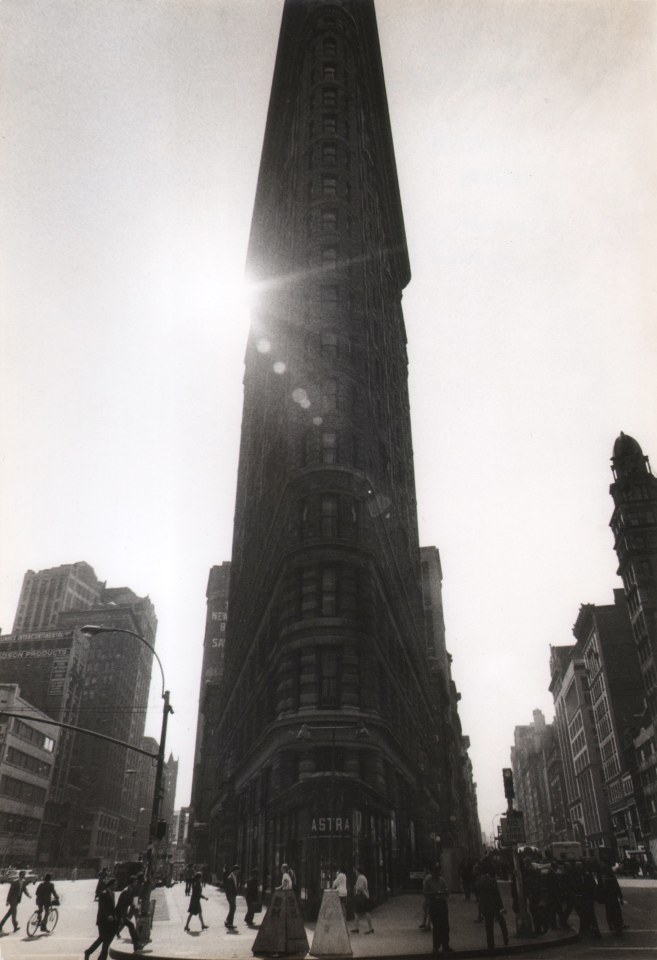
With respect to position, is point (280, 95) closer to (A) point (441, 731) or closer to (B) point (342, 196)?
(B) point (342, 196)

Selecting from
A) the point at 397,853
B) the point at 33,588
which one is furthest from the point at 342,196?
the point at 33,588

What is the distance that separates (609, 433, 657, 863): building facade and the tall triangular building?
28.1 metres

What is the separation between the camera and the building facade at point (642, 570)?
8581 centimetres

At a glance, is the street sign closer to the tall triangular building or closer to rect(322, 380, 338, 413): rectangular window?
the tall triangular building

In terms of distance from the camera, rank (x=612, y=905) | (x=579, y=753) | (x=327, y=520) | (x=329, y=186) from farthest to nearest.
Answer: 1. (x=579, y=753)
2. (x=329, y=186)
3. (x=327, y=520)
4. (x=612, y=905)

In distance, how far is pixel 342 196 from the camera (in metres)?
57.0

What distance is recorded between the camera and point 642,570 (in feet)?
305

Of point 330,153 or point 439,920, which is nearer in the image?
point 439,920

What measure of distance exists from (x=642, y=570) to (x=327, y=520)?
6955 centimetres

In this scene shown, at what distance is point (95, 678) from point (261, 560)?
136m

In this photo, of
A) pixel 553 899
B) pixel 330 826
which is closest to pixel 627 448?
pixel 330 826

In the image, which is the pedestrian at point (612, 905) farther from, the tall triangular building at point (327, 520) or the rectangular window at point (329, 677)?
the rectangular window at point (329, 677)

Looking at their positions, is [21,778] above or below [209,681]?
below

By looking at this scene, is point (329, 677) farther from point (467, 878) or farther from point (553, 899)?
point (553, 899)
